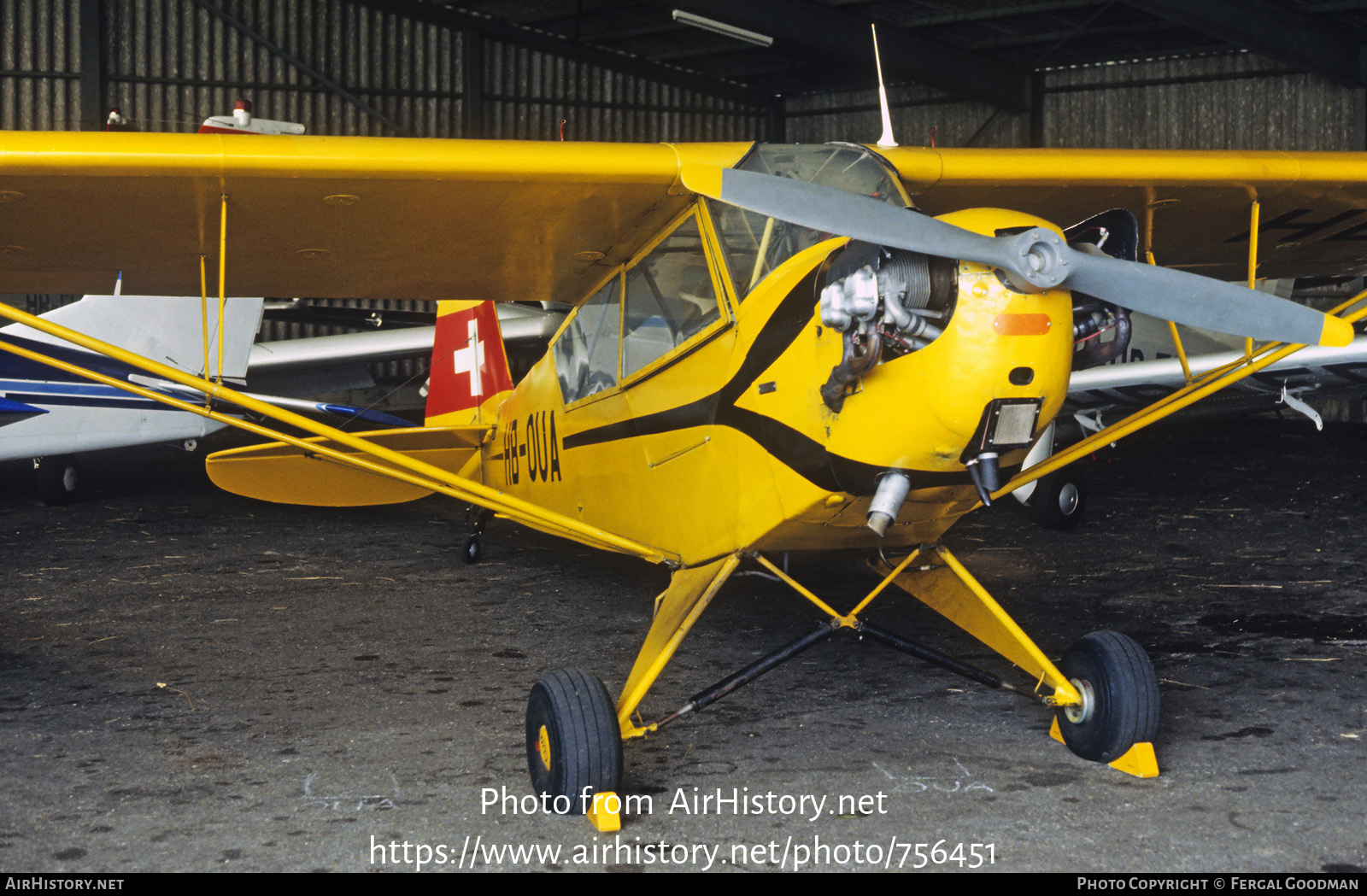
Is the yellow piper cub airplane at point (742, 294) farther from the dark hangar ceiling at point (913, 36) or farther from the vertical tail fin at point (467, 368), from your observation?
the dark hangar ceiling at point (913, 36)

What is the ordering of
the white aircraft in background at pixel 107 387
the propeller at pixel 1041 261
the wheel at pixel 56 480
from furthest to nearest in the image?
1. the wheel at pixel 56 480
2. the white aircraft in background at pixel 107 387
3. the propeller at pixel 1041 261

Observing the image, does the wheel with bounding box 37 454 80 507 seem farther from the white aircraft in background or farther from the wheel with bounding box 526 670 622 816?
the wheel with bounding box 526 670 622 816

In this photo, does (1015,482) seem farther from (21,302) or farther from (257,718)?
(21,302)

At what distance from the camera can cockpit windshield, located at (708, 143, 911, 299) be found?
352cm

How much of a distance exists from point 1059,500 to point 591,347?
435cm

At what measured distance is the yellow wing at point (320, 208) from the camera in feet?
12.3

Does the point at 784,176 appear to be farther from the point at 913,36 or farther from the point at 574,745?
the point at 913,36

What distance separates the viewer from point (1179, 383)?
845 centimetres

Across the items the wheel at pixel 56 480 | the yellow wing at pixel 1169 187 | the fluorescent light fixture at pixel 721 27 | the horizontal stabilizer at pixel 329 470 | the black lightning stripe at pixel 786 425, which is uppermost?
the fluorescent light fixture at pixel 721 27

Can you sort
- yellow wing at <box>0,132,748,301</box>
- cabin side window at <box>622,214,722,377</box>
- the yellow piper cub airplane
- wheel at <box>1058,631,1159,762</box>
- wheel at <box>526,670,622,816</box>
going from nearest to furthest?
the yellow piper cub airplane, wheel at <box>526,670,622,816</box>, wheel at <box>1058,631,1159,762</box>, yellow wing at <box>0,132,748,301</box>, cabin side window at <box>622,214,722,377</box>

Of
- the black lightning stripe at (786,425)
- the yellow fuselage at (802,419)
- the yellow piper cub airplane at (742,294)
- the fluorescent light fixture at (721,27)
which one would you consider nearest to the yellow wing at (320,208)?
the yellow piper cub airplane at (742,294)

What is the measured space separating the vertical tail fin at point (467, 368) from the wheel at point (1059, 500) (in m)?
3.74

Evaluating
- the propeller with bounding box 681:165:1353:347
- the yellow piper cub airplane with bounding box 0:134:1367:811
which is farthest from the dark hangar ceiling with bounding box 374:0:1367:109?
the propeller with bounding box 681:165:1353:347

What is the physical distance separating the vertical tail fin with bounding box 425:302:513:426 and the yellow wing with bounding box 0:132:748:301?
1913 millimetres
